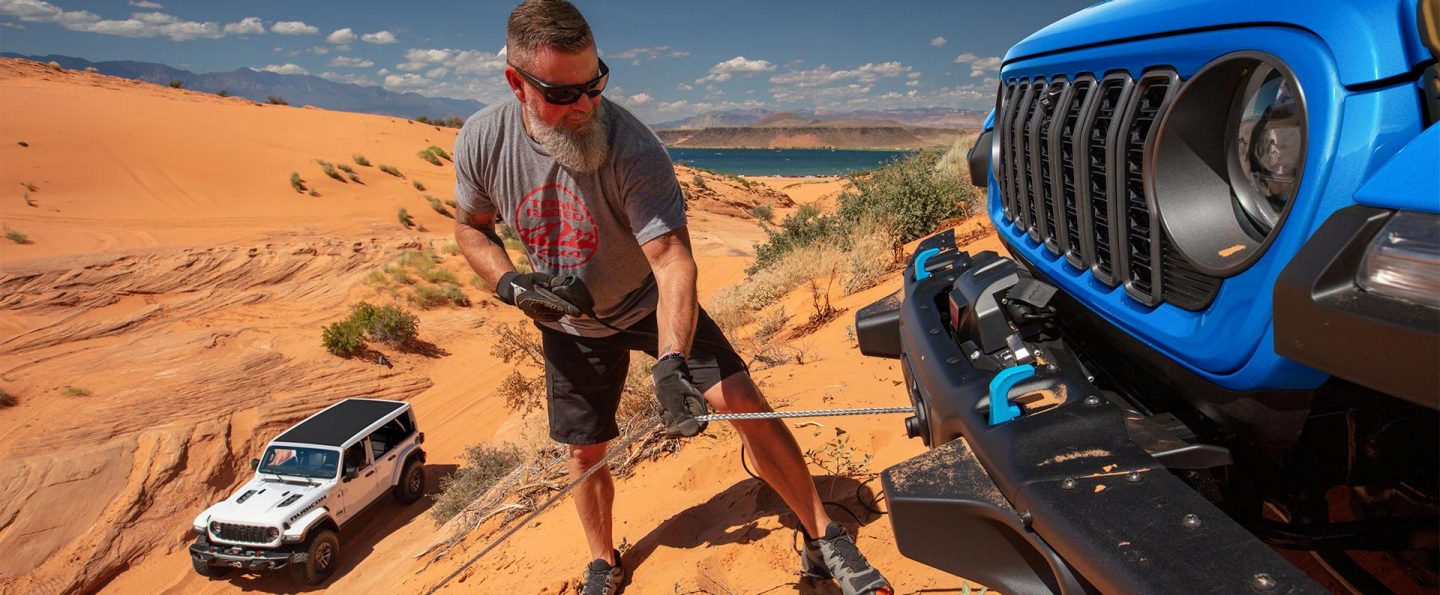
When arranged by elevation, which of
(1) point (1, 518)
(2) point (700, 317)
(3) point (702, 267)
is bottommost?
(1) point (1, 518)

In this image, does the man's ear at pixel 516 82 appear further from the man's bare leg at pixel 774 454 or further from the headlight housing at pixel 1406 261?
the headlight housing at pixel 1406 261

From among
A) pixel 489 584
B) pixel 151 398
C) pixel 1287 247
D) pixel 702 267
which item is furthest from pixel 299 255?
pixel 1287 247

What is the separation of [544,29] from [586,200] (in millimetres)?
574

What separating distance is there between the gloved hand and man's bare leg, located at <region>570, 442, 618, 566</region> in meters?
0.65

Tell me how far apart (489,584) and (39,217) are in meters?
19.6

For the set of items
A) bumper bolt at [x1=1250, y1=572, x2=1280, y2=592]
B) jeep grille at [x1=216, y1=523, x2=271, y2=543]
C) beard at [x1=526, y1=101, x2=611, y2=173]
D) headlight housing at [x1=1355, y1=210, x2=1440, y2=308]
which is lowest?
jeep grille at [x1=216, y1=523, x2=271, y2=543]

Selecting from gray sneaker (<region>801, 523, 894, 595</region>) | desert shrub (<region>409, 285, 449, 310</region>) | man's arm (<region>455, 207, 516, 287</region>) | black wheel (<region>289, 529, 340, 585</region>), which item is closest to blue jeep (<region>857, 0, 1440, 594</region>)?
gray sneaker (<region>801, 523, 894, 595</region>)

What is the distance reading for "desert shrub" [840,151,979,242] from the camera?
28.1ft

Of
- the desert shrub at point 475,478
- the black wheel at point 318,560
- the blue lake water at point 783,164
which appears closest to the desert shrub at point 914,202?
the desert shrub at point 475,478

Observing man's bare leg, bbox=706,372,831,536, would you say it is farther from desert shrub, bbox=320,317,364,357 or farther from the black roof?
desert shrub, bbox=320,317,364,357

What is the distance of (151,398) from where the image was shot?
1012 centimetres

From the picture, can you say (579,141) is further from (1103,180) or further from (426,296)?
(426,296)

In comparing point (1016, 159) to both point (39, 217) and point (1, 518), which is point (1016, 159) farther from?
point (39, 217)

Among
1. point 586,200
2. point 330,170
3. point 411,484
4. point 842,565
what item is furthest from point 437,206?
point 842,565
